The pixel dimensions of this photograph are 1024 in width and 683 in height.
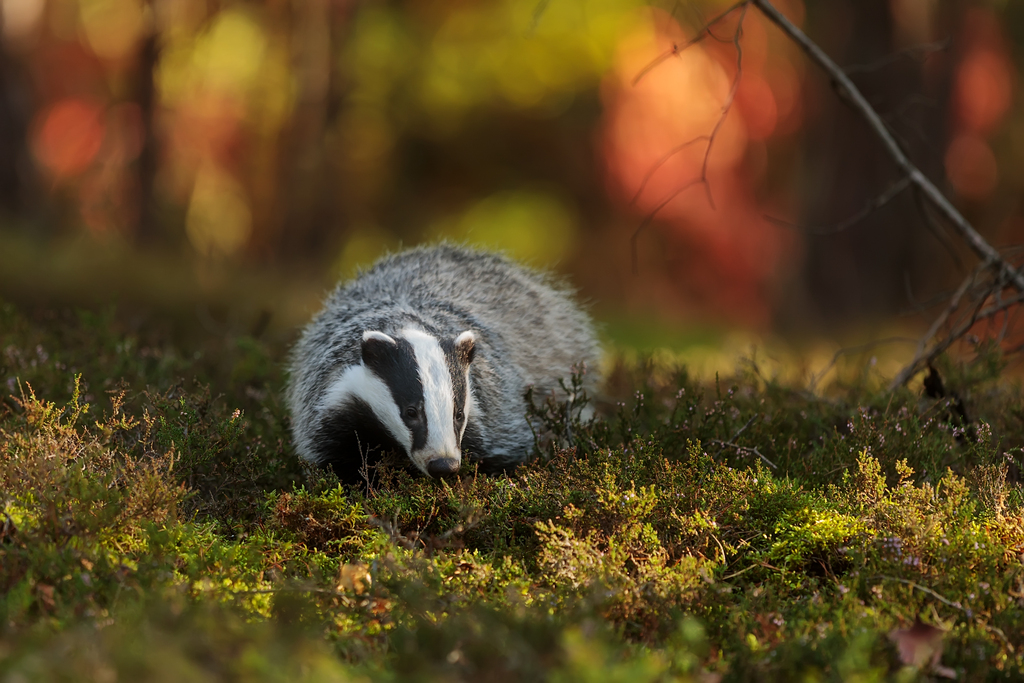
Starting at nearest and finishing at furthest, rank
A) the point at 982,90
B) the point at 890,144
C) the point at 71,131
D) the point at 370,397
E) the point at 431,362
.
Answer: the point at 431,362 → the point at 370,397 → the point at 890,144 → the point at 982,90 → the point at 71,131

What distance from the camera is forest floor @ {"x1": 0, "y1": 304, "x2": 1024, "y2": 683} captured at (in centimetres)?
241

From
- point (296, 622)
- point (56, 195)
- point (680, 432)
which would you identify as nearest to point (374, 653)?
point (296, 622)

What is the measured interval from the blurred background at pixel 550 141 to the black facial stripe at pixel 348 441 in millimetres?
6708

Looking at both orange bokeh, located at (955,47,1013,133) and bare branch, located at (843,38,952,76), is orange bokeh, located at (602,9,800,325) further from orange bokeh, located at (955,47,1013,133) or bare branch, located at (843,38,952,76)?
bare branch, located at (843,38,952,76)

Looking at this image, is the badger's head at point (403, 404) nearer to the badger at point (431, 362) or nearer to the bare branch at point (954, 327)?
the badger at point (431, 362)

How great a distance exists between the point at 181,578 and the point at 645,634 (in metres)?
1.37

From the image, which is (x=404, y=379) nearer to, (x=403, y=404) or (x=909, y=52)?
(x=403, y=404)

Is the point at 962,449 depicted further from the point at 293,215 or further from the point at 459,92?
the point at 459,92

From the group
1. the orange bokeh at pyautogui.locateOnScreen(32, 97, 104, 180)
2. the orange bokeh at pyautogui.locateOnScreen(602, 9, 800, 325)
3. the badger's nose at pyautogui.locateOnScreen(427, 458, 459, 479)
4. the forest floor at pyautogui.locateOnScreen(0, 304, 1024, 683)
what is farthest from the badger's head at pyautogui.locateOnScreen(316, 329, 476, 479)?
the orange bokeh at pyautogui.locateOnScreen(32, 97, 104, 180)

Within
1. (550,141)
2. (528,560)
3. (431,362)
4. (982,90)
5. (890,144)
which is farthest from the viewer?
(550,141)

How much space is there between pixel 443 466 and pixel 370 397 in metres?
0.56

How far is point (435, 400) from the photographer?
3.92 m

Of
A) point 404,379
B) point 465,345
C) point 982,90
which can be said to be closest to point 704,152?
point 982,90

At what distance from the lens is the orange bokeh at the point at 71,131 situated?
20.0 meters
